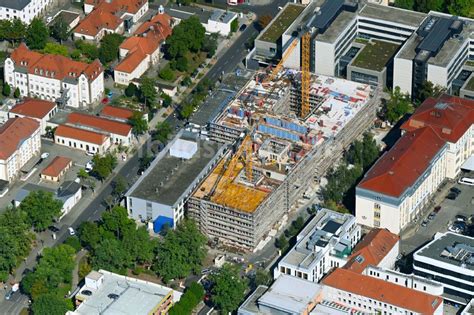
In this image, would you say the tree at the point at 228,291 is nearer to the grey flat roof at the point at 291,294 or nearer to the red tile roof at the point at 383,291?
the grey flat roof at the point at 291,294

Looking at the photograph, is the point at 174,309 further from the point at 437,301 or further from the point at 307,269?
the point at 437,301

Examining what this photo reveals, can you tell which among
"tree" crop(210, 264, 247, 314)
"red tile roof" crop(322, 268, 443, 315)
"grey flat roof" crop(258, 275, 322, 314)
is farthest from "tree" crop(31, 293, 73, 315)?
"red tile roof" crop(322, 268, 443, 315)

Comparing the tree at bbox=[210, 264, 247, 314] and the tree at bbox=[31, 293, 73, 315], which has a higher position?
the tree at bbox=[210, 264, 247, 314]

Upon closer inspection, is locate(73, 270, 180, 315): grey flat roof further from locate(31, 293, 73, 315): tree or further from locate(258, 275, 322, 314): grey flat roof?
locate(258, 275, 322, 314): grey flat roof

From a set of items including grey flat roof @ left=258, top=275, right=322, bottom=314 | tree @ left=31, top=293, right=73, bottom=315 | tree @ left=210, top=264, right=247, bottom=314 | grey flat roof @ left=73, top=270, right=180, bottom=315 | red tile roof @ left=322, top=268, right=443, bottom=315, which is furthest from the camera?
tree @ left=210, top=264, right=247, bottom=314

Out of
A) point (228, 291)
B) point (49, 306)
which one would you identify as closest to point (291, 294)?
point (228, 291)

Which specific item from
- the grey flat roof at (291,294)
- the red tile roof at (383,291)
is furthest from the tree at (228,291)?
the red tile roof at (383,291)

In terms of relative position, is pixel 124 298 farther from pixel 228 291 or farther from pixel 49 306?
pixel 228 291
